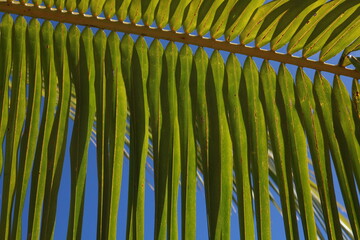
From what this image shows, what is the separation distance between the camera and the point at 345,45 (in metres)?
1.12

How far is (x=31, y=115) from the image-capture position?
1.12 m

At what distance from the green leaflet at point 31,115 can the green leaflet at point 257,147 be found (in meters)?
0.44

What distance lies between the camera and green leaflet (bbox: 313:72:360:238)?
3.32ft

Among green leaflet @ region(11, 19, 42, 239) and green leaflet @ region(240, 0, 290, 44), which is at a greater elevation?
green leaflet @ region(240, 0, 290, 44)

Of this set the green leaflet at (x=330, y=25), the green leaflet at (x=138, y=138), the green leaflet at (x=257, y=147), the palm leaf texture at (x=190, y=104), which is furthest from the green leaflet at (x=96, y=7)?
the green leaflet at (x=330, y=25)

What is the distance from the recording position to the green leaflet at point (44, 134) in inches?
40.2

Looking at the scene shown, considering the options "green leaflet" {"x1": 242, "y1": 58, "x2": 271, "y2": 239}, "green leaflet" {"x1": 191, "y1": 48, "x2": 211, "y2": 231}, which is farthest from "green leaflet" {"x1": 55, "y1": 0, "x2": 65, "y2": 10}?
"green leaflet" {"x1": 242, "y1": 58, "x2": 271, "y2": 239}

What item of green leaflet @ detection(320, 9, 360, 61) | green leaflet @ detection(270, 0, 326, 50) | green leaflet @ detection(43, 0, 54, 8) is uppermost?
green leaflet @ detection(43, 0, 54, 8)

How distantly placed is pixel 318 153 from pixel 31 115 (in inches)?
23.5

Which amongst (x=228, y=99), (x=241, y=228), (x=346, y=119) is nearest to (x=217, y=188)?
(x=241, y=228)

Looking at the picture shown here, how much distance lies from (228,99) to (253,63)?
10 centimetres

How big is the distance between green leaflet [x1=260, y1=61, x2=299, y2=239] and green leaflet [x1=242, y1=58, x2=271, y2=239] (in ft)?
0.05

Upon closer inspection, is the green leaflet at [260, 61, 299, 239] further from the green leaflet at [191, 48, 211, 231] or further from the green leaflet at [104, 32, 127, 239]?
the green leaflet at [104, 32, 127, 239]

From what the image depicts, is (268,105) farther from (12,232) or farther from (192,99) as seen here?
(12,232)
